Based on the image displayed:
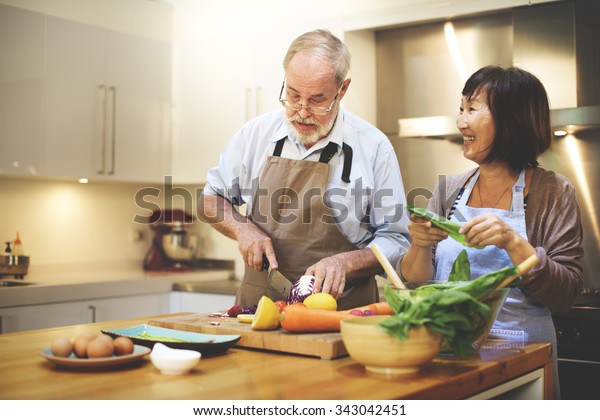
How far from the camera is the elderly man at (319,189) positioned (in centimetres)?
207

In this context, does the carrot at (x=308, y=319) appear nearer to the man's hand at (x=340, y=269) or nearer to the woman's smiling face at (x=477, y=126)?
the man's hand at (x=340, y=269)

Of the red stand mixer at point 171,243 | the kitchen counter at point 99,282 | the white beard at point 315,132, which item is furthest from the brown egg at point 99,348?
the red stand mixer at point 171,243

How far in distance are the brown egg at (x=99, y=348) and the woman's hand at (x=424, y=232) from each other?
0.74 m

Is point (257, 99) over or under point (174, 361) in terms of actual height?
over

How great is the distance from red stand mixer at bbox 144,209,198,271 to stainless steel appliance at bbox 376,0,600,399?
1330 millimetres

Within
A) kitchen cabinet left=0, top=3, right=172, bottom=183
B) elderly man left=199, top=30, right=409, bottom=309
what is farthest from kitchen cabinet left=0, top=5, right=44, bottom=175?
elderly man left=199, top=30, right=409, bottom=309

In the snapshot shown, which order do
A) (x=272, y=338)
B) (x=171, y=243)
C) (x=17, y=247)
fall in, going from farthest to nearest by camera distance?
(x=171, y=243) < (x=17, y=247) < (x=272, y=338)

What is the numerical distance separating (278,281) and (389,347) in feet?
2.65

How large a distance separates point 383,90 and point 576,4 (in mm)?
1061

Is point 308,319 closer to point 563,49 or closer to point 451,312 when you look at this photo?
point 451,312

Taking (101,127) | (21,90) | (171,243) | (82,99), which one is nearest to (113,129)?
(101,127)

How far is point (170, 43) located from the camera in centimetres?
410

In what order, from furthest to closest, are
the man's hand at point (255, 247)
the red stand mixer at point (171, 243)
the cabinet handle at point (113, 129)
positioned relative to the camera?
the red stand mixer at point (171, 243) < the cabinet handle at point (113, 129) < the man's hand at point (255, 247)

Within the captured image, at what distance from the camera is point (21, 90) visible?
334cm
